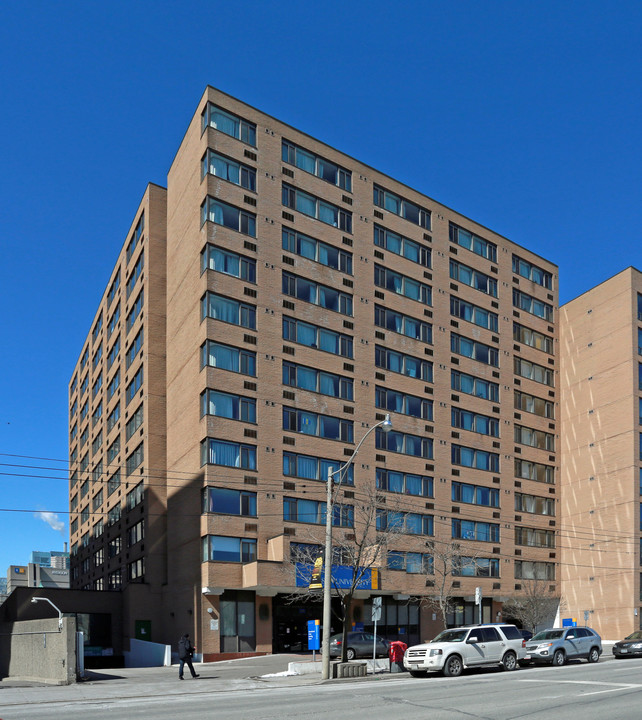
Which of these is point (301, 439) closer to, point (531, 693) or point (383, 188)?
point (383, 188)

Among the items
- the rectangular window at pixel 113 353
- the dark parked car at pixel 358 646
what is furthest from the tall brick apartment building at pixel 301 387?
the dark parked car at pixel 358 646

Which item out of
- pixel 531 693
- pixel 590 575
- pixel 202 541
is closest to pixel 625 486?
pixel 590 575

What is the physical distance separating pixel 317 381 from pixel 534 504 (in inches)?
912

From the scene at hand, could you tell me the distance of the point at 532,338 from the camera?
67250 millimetres

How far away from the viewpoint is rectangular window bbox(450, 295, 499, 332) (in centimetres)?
6147

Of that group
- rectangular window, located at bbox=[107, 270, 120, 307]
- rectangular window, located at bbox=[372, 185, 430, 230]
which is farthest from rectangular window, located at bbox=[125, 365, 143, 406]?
rectangular window, located at bbox=[372, 185, 430, 230]

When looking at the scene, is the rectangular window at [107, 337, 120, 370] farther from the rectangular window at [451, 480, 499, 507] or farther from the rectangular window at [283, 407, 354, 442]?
the rectangular window at [451, 480, 499, 507]

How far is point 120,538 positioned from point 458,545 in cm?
2549

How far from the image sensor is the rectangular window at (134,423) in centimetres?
5847

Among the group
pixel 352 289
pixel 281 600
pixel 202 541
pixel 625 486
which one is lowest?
pixel 281 600

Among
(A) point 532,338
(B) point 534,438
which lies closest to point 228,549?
(B) point 534,438

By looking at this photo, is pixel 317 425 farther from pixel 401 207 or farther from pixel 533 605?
pixel 533 605

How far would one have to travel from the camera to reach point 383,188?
191ft

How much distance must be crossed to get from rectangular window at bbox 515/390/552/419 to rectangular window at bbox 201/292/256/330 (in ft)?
83.5
